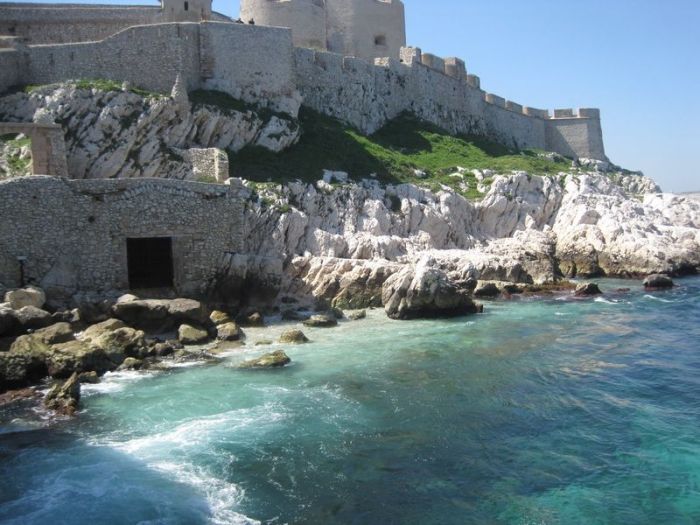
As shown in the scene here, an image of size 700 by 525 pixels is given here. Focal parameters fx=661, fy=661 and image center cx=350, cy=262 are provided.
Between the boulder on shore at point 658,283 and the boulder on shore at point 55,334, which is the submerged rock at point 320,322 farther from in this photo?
the boulder on shore at point 658,283

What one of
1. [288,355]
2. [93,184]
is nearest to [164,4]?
[93,184]

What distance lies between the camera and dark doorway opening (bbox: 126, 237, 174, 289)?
2141 cm

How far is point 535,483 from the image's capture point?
853 cm

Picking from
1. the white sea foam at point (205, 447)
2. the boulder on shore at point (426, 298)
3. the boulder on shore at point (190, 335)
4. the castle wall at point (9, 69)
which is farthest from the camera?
the castle wall at point (9, 69)

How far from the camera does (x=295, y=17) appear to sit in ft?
A: 117

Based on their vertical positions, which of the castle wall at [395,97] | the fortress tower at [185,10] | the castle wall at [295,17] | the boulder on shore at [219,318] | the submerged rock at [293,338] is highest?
the castle wall at [295,17]

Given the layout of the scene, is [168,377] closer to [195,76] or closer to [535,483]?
[535,483]

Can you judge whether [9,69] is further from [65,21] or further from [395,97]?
[395,97]

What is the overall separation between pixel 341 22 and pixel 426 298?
78.7ft

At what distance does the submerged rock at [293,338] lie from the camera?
17.0 m

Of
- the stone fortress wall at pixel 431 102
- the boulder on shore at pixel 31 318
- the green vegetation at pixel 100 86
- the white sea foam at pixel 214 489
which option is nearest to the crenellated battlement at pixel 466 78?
the stone fortress wall at pixel 431 102

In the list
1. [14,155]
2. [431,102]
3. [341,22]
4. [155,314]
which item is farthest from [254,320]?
[341,22]

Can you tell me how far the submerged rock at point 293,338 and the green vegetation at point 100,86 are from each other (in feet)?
41.3

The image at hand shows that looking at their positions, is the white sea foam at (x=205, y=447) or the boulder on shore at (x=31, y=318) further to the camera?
the boulder on shore at (x=31, y=318)
